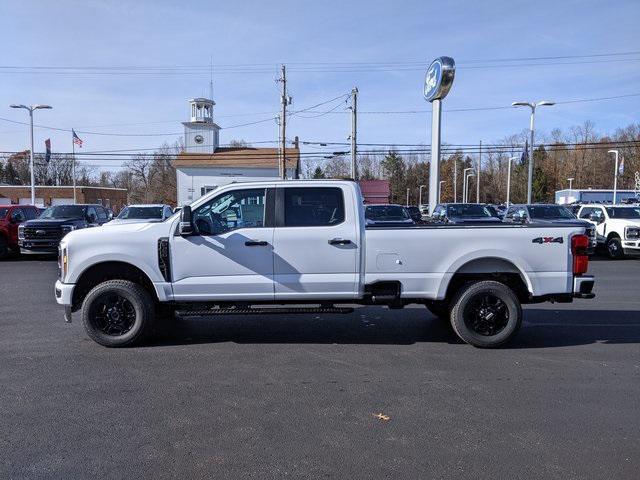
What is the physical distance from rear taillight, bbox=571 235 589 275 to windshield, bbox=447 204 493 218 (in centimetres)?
1365

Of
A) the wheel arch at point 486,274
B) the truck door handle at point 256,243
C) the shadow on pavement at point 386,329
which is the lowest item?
the shadow on pavement at point 386,329

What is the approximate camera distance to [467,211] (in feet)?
66.5

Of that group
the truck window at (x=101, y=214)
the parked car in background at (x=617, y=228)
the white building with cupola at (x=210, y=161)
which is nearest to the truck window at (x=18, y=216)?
the truck window at (x=101, y=214)

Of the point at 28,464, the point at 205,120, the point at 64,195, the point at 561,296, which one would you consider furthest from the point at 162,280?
the point at 64,195

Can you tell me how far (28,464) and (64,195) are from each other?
3071 inches

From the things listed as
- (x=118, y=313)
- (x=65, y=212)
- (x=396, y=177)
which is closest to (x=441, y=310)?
(x=118, y=313)

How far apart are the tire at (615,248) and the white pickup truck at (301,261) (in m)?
13.3

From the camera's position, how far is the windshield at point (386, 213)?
2113 centimetres

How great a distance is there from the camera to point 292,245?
21.0ft

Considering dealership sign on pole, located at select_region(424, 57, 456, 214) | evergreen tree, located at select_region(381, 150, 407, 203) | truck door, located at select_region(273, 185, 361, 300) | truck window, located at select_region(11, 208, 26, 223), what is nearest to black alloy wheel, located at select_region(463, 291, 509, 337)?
truck door, located at select_region(273, 185, 361, 300)

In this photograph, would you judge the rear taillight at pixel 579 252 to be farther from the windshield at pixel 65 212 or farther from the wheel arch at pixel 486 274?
the windshield at pixel 65 212

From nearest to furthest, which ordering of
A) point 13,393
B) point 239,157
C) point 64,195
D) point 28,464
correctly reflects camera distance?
point 28,464 < point 13,393 < point 239,157 < point 64,195

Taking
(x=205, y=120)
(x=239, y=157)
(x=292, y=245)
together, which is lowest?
(x=292, y=245)

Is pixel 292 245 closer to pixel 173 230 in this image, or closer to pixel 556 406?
pixel 173 230
